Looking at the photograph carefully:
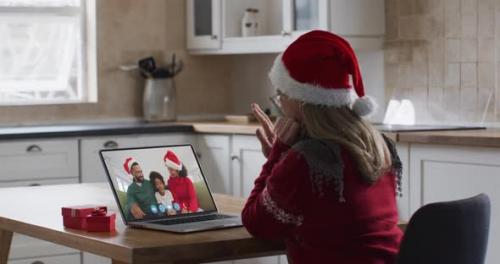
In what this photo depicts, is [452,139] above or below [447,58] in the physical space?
below

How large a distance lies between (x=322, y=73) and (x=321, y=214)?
0.35 metres

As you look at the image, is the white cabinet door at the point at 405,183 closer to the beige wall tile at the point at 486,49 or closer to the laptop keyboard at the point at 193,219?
the beige wall tile at the point at 486,49

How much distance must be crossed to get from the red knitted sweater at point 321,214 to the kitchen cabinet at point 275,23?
269cm

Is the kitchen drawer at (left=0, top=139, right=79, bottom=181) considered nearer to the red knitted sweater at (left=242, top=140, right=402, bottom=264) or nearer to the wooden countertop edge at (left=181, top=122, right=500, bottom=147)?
the wooden countertop edge at (left=181, top=122, right=500, bottom=147)

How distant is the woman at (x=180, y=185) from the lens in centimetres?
277

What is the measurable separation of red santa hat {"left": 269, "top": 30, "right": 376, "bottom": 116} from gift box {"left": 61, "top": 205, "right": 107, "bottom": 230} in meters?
0.58

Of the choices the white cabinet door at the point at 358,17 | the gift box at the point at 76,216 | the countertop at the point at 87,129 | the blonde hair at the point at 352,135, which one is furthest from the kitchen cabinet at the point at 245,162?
the blonde hair at the point at 352,135

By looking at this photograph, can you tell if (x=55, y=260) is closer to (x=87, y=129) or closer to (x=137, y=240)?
(x=87, y=129)

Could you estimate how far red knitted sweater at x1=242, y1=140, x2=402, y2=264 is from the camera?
2363 mm

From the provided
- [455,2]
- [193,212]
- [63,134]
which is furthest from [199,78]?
[193,212]

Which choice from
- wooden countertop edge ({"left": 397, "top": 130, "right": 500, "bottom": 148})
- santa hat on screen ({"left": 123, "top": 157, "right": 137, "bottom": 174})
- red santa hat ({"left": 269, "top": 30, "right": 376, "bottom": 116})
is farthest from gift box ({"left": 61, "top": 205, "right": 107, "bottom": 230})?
wooden countertop edge ({"left": 397, "top": 130, "right": 500, "bottom": 148})

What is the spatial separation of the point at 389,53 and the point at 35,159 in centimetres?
184

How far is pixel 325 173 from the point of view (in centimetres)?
235

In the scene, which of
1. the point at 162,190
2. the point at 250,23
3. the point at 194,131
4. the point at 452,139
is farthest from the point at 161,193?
the point at 250,23
